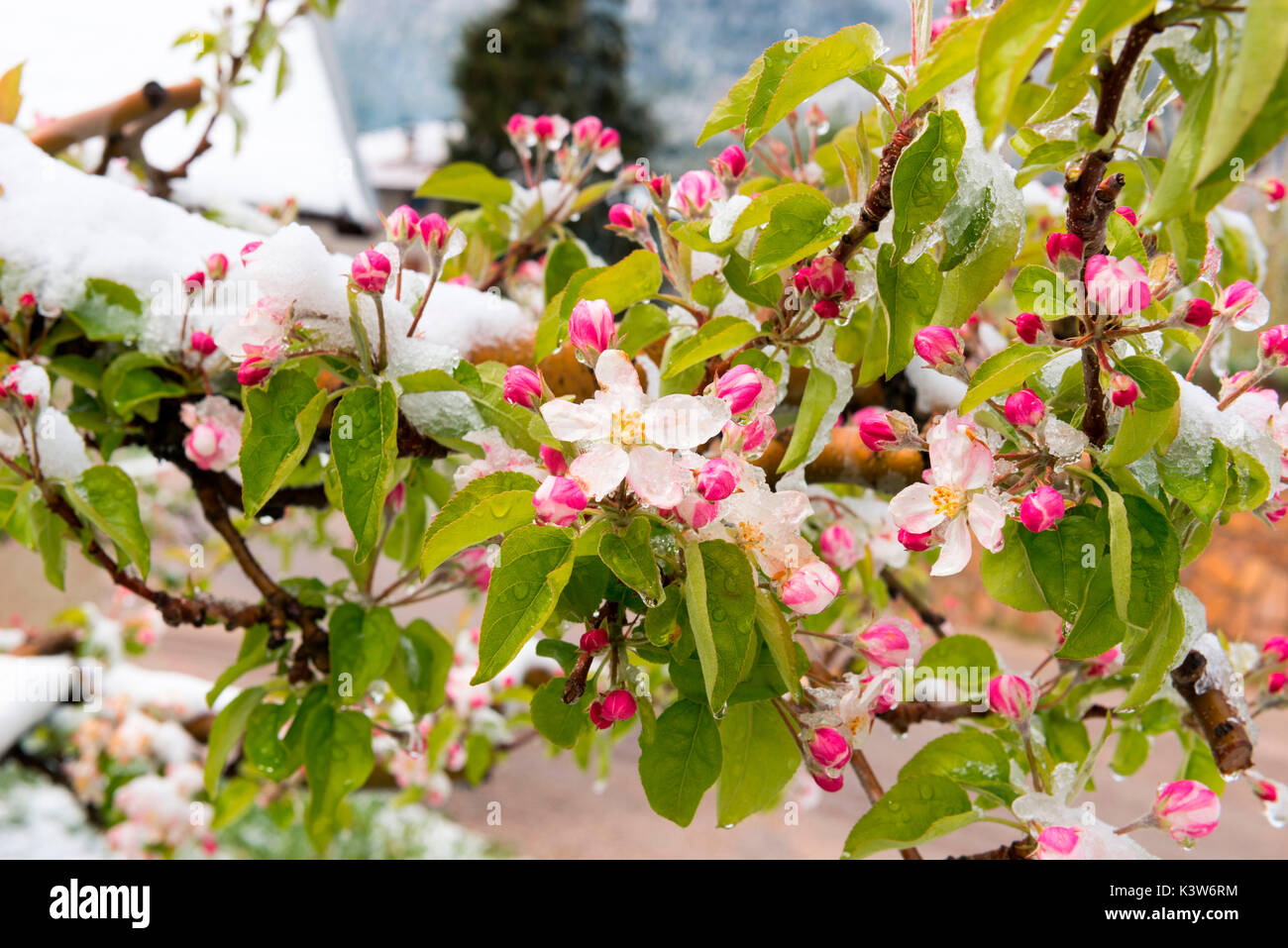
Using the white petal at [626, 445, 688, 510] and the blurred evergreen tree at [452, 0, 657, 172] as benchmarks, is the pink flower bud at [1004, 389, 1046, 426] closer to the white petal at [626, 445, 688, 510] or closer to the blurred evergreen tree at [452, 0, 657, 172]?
the white petal at [626, 445, 688, 510]

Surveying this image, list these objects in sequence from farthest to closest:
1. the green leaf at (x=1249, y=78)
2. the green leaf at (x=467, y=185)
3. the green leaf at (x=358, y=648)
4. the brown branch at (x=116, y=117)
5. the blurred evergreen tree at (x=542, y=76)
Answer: the blurred evergreen tree at (x=542, y=76)
the brown branch at (x=116, y=117)
the green leaf at (x=467, y=185)
the green leaf at (x=358, y=648)
the green leaf at (x=1249, y=78)

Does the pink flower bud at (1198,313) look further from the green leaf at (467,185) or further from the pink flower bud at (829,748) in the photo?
the green leaf at (467,185)

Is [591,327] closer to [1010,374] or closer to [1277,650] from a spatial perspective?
[1010,374]

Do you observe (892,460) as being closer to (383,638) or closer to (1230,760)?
(1230,760)

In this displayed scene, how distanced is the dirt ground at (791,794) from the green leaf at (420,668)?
1475mm

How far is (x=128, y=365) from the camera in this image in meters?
0.67

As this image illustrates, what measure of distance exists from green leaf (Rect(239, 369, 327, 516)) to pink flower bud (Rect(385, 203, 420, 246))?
0.10 metres

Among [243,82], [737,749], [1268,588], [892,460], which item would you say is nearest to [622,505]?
[737,749]

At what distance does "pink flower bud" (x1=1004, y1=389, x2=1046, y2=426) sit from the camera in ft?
1.44

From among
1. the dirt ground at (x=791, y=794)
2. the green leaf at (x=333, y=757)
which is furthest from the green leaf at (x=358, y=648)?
the dirt ground at (x=791, y=794)

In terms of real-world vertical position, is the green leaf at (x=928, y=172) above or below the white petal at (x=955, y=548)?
above

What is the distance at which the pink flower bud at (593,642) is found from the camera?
452 millimetres

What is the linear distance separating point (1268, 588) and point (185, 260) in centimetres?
491

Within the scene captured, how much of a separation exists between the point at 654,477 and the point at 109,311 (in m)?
0.53
